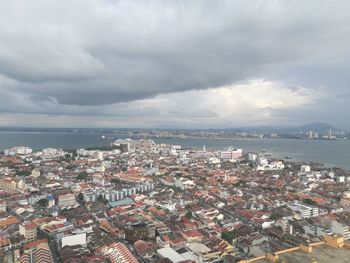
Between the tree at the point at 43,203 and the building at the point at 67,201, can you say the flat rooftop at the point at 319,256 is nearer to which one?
the building at the point at 67,201

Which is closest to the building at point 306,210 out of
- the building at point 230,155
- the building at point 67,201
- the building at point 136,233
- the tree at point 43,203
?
the building at point 136,233

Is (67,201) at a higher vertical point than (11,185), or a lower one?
lower

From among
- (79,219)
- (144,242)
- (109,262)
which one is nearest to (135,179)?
(79,219)

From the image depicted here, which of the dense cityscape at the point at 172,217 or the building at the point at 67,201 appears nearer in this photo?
the dense cityscape at the point at 172,217

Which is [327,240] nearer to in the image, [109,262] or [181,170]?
[109,262]

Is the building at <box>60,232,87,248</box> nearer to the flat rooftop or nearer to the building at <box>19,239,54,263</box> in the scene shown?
the building at <box>19,239,54,263</box>

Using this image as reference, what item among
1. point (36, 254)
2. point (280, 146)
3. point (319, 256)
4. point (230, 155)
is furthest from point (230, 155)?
point (319, 256)

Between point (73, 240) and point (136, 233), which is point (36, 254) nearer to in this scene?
point (73, 240)

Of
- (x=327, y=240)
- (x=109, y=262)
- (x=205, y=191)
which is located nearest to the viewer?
(x=327, y=240)
